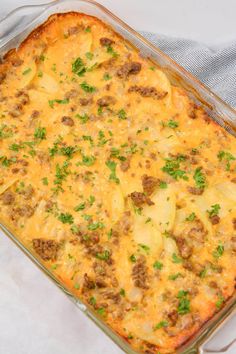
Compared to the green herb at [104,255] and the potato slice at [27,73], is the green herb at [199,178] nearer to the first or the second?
the green herb at [104,255]

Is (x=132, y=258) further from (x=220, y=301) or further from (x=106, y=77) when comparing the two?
(x=106, y=77)

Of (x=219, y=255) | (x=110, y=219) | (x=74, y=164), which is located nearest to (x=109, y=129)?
(x=74, y=164)

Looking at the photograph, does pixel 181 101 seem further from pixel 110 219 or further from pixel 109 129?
pixel 110 219

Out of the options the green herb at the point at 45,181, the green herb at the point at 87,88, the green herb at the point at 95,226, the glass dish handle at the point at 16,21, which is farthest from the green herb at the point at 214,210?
the glass dish handle at the point at 16,21

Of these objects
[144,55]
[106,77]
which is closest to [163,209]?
[106,77]

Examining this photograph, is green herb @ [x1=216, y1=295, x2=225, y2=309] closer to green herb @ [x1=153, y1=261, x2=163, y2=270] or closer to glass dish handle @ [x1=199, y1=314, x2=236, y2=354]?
glass dish handle @ [x1=199, y1=314, x2=236, y2=354]

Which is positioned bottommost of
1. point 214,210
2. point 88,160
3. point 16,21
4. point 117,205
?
point 214,210
